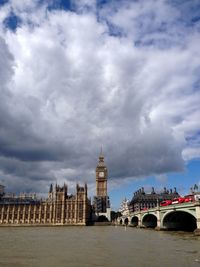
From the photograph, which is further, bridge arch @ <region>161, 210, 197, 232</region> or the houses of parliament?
the houses of parliament

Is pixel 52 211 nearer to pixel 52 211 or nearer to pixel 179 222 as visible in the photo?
pixel 52 211

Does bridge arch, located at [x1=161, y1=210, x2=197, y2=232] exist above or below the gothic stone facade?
below

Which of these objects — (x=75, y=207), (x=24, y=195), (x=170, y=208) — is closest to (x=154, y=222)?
(x=170, y=208)

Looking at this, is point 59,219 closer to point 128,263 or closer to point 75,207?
point 75,207

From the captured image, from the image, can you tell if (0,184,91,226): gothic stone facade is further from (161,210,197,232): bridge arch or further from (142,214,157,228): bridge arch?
(161,210,197,232): bridge arch

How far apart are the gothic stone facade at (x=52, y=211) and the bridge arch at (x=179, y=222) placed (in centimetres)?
8826

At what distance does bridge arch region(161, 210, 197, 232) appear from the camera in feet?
260

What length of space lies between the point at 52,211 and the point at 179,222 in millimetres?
100922

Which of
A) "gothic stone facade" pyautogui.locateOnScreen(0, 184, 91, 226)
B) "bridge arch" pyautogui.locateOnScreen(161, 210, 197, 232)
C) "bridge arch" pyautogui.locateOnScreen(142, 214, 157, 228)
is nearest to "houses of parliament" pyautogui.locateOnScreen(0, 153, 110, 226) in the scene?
"gothic stone facade" pyautogui.locateOnScreen(0, 184, 91, 226)

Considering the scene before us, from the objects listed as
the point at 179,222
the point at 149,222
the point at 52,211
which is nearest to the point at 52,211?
the point at 52,211

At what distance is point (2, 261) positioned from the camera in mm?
24938

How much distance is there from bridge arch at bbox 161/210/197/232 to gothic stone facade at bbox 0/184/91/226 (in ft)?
290

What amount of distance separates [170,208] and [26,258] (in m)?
49.7

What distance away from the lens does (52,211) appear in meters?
170
